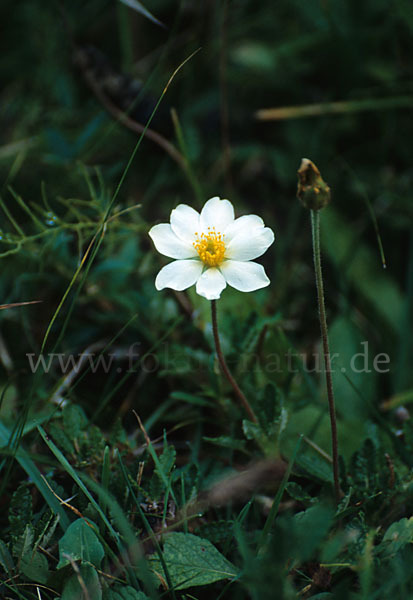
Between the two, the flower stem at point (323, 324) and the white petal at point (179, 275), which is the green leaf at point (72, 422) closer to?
the white petal at point (179, 275)

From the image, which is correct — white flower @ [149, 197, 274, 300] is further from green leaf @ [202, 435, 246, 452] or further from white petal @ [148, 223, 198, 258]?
green leaf @ [202, 435, 246, 452]

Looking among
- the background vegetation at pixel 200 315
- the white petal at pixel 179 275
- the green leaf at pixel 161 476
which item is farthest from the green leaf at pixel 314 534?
the white petal at pixel 179 275

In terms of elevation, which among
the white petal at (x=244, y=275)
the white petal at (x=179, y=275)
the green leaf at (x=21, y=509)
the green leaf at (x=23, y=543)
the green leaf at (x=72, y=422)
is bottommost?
the green leaf at (x=23, y=543)

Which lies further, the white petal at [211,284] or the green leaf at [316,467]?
the green leaf at [316,467]

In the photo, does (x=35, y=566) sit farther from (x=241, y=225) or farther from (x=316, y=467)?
(x=241, y=225)

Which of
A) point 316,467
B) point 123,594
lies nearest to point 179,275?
point 316,467

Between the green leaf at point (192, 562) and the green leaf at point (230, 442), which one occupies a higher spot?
the green leaf at point (230, 442)

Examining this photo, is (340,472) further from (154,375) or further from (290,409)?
(154,375)
